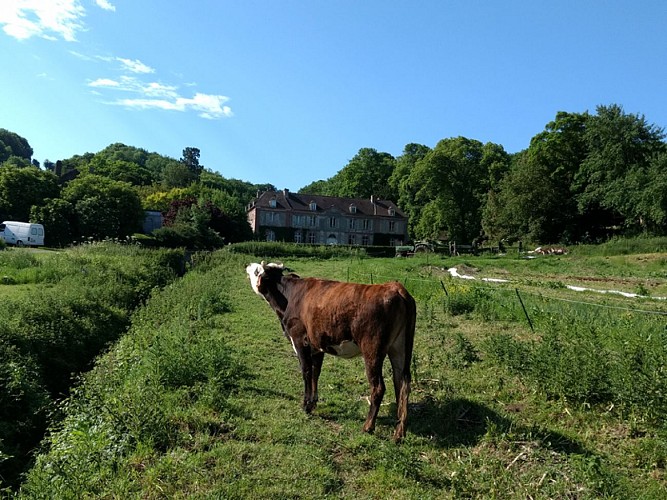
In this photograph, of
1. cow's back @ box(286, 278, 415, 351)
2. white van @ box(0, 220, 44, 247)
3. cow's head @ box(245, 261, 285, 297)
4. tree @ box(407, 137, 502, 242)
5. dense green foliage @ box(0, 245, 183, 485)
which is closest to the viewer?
cow's back @ box(286, 278, 415, 351)

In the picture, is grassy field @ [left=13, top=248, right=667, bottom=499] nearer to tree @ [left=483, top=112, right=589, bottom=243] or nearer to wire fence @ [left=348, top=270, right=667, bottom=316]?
wire fence @ [left=348, top=270, right=667, bottom=316]

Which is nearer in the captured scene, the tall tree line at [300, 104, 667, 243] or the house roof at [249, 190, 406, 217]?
the tall tree line at [300, 104, 667, 243]

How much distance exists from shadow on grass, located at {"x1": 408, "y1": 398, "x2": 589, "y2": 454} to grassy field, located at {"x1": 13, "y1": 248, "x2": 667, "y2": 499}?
2cm

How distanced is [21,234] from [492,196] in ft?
170

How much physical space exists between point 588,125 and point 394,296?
56.9 metres

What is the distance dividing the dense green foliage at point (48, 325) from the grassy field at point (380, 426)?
2.95 feet

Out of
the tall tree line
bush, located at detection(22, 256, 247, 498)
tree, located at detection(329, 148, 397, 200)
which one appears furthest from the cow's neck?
tree, located at detection(329, 148, 397, 200)

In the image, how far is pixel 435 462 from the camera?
495 cm

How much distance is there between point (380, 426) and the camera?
5.88 m

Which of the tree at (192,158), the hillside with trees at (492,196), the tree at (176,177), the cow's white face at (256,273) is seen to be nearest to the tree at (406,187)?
the hillside with trees at (492,196)

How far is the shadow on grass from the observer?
5.20 m

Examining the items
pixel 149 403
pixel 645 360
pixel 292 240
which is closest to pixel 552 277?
pixel 645 360

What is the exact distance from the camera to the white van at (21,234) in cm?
3647

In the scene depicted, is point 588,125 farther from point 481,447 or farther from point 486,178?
point 481,447
